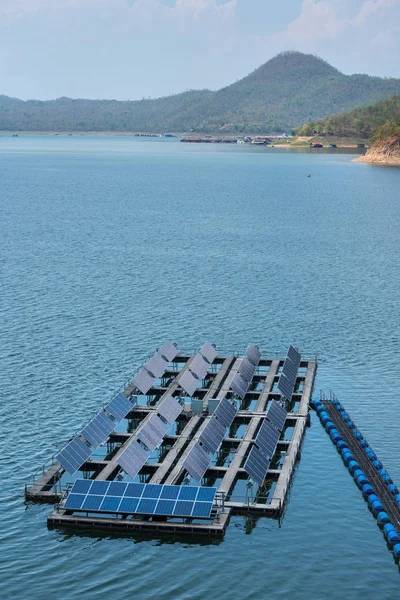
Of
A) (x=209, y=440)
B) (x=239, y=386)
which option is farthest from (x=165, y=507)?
(x=239, y=386)

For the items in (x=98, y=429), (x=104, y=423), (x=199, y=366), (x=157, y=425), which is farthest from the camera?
(x=199, y=366)

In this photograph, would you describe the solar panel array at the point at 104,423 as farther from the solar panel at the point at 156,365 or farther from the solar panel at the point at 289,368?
the solar panel at the point at 289,368

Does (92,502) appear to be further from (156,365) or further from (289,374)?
(289,374)

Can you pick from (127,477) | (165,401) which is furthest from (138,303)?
(127,477)

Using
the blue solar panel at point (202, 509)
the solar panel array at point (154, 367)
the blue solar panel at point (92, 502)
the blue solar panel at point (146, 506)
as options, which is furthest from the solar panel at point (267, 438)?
the solar panel array at point (154, 367)

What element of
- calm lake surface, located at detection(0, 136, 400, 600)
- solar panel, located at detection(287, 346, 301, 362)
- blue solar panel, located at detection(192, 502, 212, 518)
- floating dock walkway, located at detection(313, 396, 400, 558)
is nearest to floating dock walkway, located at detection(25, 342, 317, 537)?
blue solar panel, located at detection(192, 502, 212, 518)

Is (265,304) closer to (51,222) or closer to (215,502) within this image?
(215,502)
